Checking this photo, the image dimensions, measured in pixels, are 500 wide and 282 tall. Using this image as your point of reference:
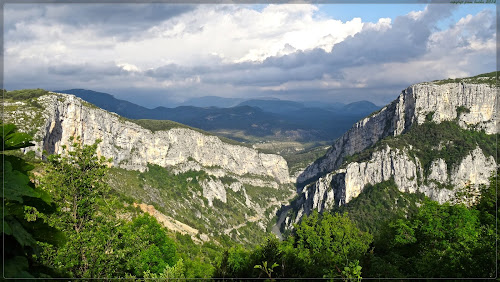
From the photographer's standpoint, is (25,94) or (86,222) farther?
(25,94)

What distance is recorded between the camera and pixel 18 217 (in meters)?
5.85

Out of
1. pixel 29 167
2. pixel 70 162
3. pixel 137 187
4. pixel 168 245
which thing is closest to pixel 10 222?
pixel 29 167

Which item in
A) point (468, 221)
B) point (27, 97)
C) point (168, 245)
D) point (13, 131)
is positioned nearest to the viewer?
point (13, 131)

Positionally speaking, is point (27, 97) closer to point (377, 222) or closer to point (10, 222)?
point (10, 222)

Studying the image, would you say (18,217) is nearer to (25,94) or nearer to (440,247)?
(440,247)

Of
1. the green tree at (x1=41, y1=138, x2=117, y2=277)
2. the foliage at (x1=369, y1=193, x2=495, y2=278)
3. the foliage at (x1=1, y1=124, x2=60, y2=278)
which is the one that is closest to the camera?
the foliage at (x1=1, y1=124, x2=60, y2=278)

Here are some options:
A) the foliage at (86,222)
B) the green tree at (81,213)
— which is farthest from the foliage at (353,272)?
the green tree at (81,213)

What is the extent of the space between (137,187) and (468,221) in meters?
187

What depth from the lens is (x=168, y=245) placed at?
44500mm

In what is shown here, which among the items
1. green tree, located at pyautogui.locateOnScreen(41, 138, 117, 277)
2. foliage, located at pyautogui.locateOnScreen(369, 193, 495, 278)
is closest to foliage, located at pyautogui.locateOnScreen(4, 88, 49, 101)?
green tree, located at pyautogui.locateOnScreen(41, 138, 117, 277)

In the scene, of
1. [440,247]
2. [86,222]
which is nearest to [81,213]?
[86,222]

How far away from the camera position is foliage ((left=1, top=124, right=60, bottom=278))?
4641mm

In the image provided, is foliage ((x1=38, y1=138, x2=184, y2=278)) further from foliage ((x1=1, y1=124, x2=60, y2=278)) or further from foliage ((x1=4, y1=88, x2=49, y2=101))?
foliage ((x1=4, y1=88, x2=49, y2=101))

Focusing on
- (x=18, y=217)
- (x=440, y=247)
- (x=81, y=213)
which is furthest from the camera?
(x=440, y=247)
